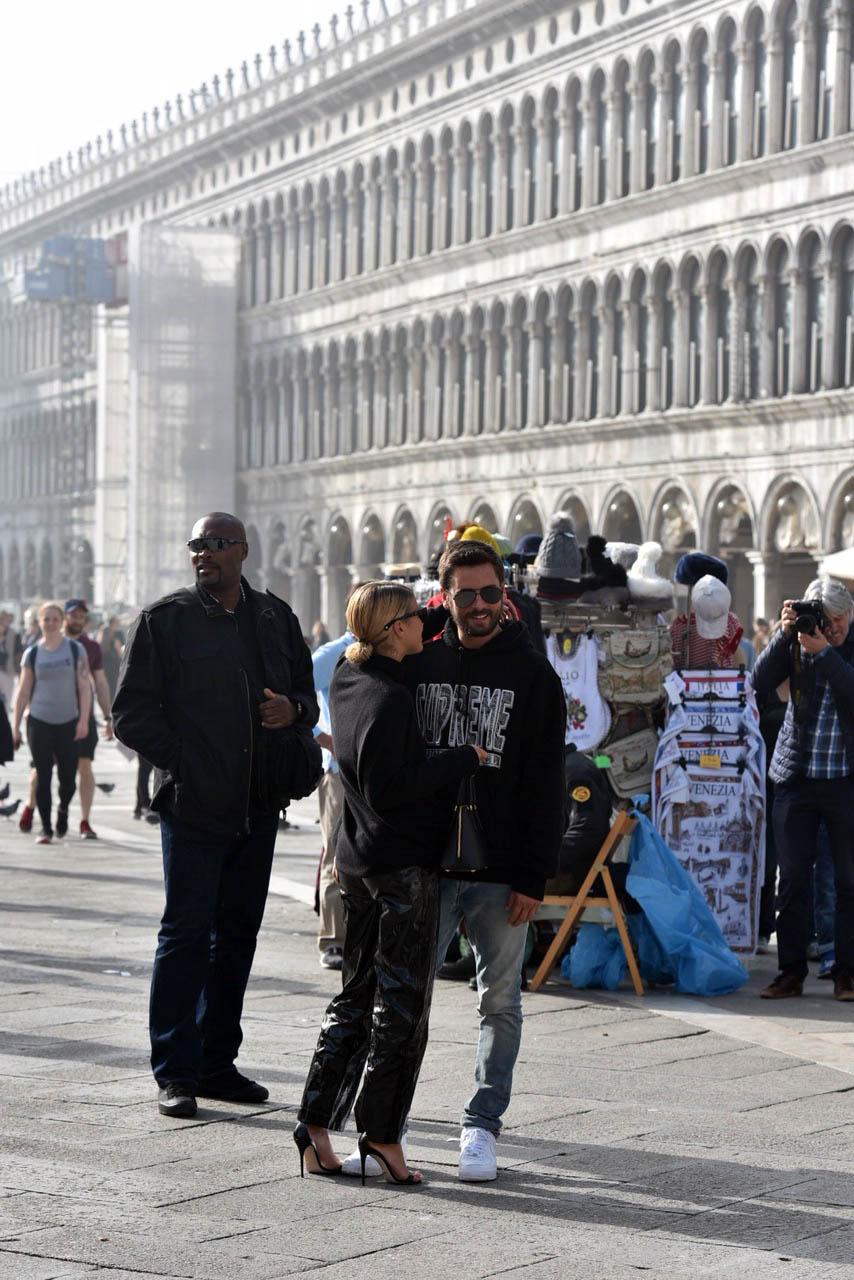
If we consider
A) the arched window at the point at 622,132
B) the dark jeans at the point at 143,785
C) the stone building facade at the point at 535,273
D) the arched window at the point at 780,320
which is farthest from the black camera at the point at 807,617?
the arched window at the point at 622,132

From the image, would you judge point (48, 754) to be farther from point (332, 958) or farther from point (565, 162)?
point (565, 162)

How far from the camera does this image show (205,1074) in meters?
6.88

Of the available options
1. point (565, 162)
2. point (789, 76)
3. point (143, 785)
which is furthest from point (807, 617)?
point (565, 162)

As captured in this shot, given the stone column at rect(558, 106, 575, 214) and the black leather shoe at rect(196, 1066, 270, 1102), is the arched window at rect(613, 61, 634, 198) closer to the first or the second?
the stone column at rect(558, 106, 575, 214)

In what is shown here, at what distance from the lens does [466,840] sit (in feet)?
19.0

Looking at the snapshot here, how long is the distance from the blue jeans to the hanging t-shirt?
4.33m

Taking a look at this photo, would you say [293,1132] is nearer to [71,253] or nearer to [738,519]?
[738,519]

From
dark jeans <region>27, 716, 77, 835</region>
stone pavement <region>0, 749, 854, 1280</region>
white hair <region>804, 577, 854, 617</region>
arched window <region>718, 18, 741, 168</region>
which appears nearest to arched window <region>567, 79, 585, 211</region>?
arched window <region>718, 18, 741, 168</region>

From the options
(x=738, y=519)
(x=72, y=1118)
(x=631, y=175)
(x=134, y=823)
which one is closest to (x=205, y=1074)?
(x=72, y=1118)

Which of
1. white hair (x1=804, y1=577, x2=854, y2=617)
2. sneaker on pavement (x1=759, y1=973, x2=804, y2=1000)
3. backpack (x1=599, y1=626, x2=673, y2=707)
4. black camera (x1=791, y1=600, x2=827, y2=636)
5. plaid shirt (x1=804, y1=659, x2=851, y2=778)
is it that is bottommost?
sneaker on pavement (x1=759, y1=973, x2=804, y2=1000)

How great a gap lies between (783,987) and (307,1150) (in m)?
3.96

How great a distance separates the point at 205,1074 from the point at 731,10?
36946 millimetres

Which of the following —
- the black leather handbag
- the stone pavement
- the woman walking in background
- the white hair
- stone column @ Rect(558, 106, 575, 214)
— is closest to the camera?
the stone pavement

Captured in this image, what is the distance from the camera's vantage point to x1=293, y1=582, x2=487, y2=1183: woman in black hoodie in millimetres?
5809
